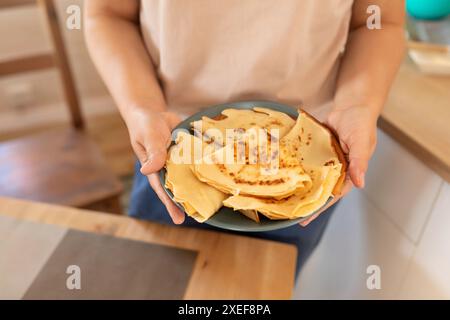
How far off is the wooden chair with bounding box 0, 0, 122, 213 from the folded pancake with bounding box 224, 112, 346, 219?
27.4 inches

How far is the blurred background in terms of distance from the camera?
2.38ft

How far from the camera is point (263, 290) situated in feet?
1.99

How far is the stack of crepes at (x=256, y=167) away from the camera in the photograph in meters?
0.49

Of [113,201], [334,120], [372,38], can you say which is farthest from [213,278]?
[113,201]

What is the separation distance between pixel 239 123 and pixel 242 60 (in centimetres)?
10

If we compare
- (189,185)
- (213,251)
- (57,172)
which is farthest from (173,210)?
(57,172)

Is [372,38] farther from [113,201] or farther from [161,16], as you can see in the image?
[113,201]

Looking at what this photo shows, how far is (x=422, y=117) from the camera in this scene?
737 millimetres

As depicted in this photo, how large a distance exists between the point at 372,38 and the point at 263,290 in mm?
422

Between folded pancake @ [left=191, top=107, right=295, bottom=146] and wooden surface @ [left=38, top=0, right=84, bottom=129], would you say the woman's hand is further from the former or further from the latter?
wooden surface @ [left=38, top=0, right=84, bottom=129]

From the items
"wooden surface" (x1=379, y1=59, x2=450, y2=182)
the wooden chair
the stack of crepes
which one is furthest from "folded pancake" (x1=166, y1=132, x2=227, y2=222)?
the wooden chair

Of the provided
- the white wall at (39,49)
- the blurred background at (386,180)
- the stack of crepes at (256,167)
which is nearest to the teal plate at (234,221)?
the stack of crepes at (256,167)

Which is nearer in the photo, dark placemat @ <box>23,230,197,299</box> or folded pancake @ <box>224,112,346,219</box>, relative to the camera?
folded pancake @ <box>224,112,346,219</box>
